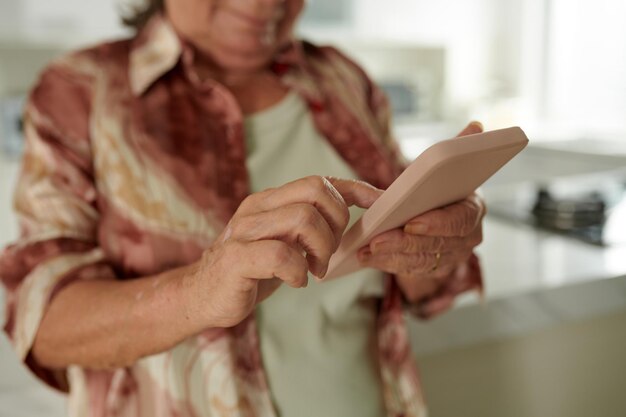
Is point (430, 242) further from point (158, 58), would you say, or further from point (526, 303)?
point (526, 303)

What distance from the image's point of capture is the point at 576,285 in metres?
0.70

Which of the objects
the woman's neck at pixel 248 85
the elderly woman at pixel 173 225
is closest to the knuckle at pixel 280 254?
the elderly woman at pixel 173 225

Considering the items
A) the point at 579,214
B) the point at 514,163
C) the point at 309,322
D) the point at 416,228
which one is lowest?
the point at 514,163

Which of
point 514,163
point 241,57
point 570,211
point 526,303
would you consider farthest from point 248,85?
point 514,163

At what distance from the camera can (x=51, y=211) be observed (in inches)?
16.9

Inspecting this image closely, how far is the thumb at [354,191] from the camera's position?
319 mm

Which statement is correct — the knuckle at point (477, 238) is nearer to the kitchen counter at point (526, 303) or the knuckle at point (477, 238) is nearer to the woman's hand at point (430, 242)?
the woman's hand at point (430, 242)

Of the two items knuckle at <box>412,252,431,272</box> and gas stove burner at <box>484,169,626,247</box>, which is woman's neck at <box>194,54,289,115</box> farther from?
gas stove burner at <box>484,169,626,247</box>

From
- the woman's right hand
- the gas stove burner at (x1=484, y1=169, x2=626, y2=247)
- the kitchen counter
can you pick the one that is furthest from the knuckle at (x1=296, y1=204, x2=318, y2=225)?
the gas stove burner at (x1=484, y1=169, x2=626, y2=247)

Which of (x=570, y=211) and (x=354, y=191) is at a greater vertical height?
(x=354, y=191)

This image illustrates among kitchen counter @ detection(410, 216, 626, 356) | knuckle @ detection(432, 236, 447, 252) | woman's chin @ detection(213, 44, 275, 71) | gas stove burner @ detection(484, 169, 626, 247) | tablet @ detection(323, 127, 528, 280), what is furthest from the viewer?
gas stove burner @ detection(484, 169, 626, 247)

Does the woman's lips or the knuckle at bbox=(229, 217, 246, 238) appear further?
the woman's lips

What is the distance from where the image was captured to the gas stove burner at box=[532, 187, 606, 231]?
3.06ft

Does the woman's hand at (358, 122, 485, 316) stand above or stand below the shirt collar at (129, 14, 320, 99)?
below
